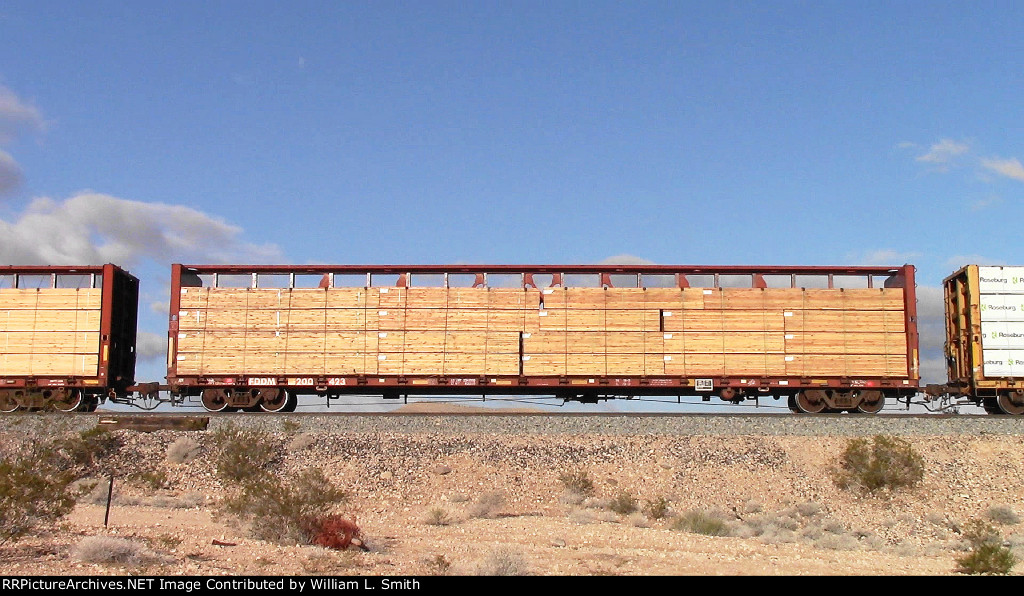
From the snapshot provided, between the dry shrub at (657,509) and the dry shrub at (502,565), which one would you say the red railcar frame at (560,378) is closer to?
the dry shrub at (657,509)

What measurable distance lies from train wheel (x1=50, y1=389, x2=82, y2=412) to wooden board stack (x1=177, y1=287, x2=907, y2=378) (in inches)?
132

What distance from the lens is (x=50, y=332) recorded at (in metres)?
25.6

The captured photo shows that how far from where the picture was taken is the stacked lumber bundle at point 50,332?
25.4m

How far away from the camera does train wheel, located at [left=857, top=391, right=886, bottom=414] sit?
24984mm

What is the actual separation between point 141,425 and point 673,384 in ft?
50.3

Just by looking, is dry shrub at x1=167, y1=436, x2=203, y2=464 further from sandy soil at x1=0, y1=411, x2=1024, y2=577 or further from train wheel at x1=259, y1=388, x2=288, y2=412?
train wheel at x1=259, y1=388, x2=288, y2=412

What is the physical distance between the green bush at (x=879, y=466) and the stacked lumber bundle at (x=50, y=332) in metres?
21.7

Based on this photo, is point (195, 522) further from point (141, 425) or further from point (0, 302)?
point (0, 302)

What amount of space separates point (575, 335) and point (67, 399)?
15.6 m

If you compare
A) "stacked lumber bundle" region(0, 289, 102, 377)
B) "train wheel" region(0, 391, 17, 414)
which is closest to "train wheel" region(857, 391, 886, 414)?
"stacked lumber bundle" region(0, 289, 102, 377)

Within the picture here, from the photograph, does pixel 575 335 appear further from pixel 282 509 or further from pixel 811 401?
pixel 282 509

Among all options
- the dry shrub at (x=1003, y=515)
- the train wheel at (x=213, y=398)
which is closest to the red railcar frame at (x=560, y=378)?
the train wheel at (x=213, y=398)

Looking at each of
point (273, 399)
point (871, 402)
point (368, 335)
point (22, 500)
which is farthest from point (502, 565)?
point (871, 402)
